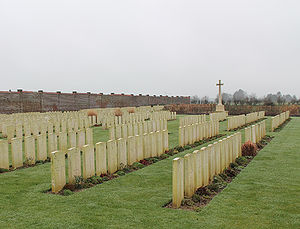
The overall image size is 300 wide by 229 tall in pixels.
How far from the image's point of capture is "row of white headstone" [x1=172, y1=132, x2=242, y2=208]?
4574mm

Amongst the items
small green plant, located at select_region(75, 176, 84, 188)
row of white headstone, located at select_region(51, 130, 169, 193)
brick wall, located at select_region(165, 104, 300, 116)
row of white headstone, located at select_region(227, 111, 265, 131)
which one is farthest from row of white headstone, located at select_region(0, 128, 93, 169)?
brick wall, located at select_region(165, 104, 300, 116)

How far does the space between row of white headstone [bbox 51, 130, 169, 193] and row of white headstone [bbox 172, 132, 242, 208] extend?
6.26 ft

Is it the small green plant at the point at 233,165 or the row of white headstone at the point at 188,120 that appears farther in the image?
the row of white headstone at the point at 188,120

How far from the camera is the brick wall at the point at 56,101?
1051 inches

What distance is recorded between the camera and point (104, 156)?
6445mm

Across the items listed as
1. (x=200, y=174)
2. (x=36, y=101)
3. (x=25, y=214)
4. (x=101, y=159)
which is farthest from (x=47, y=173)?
(x=36, y=101)

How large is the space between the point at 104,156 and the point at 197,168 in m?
2.20

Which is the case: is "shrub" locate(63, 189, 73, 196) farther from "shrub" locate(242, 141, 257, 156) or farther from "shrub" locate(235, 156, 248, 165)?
"shrub" locate(242, 141, 257, 156)

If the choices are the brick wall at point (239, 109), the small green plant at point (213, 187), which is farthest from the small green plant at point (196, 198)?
the brick wall at point (239, 109)

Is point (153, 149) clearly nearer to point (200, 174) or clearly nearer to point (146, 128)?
point (200, 174)

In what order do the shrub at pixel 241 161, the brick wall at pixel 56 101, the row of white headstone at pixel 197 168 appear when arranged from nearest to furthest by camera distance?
the row of white headstone at pixel 197 168 → the shrub at pixel 241 161 → the brick wall at pixel 56 101

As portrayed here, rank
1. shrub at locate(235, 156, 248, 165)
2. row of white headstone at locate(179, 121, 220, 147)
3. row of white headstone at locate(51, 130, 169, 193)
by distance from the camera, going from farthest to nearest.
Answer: row of white headstone at locate(179, 121, 220, 147) → shrub at locate(235, 156, 248, 165) → row of white headstone at locate(51, 130, 169, 193)

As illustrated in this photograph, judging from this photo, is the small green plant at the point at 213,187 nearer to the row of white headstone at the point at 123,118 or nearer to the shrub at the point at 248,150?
the shrub at the point at 248,150

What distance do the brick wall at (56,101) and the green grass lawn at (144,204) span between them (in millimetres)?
21946
